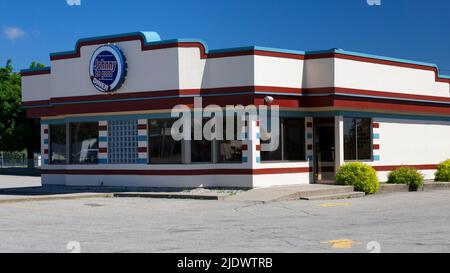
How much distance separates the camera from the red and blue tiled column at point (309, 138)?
24141 millimetres

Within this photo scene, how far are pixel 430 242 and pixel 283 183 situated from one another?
38.7ft

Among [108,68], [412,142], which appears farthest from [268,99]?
[412,142]

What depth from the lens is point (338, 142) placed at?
23.8 meters

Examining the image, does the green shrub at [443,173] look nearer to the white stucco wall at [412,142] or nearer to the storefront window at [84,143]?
the white stucco wall at [412,142]

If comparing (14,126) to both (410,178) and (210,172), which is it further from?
(410,178)

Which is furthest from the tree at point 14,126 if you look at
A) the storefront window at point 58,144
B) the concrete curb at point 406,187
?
the concrete curb at point 406,187

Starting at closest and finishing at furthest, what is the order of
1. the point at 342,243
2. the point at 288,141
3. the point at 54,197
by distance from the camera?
the point at 342,243 < the point at 54,197 < the point at 288,141

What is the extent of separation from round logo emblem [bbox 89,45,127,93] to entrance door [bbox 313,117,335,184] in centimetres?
748

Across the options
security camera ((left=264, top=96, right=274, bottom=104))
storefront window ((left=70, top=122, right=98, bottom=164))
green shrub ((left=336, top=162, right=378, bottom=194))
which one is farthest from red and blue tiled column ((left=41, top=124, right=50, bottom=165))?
green shrub ((left=336, top=162, right=378, bottom=194))

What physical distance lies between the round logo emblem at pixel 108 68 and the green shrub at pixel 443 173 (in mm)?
13288

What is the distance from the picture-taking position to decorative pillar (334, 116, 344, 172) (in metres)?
23.8

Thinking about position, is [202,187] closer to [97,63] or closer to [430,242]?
[97,63]

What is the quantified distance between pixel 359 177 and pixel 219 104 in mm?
5509
